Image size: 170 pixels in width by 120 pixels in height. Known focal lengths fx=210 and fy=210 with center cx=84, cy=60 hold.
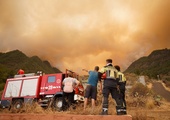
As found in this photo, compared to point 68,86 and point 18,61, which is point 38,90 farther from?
point 18,61

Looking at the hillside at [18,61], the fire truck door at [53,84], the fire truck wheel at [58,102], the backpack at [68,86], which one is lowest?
the fire truck wheel at [58,102]

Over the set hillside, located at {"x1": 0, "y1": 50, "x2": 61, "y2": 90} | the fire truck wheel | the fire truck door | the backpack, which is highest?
hillside, located at {"x1": 0, "y1": 50, "x2": 61, "y2": 90}

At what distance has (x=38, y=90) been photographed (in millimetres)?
15070

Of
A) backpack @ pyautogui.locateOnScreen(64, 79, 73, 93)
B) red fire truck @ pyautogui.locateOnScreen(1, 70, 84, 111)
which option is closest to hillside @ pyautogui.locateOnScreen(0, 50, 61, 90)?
red fire truck @ pyautogui.locateOnScreen(1, 70, 84, 111)

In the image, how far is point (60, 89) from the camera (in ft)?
44.6

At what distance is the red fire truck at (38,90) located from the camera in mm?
13036

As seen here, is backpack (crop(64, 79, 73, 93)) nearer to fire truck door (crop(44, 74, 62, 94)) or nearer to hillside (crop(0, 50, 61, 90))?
fire truck door (crop(44, 74, 62, 94))

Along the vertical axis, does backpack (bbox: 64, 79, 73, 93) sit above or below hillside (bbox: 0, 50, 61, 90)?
below

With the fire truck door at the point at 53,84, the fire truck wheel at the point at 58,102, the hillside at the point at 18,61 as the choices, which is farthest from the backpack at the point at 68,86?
the hillside at the point at 18,61

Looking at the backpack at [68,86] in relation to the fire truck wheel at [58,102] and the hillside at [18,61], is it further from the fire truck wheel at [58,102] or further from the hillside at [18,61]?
the hillside at [18,61]

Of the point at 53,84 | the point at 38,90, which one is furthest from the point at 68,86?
the point at 38,90

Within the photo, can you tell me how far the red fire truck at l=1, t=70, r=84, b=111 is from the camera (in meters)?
13.0

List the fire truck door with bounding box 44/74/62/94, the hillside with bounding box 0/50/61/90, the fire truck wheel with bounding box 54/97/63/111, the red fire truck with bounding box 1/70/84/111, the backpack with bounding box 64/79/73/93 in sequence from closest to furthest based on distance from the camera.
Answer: the backpack with bounding box 64/79/73/93 → the fire truck wheel with bounding box 54/97/63/111 → the red fire truck with bounding box 1/70/84/111 → the fire truck door with bounding box 44/74/62/94 → the hillside with bounding box 0/50/61/90

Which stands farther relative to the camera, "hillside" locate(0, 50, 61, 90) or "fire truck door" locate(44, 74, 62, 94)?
"hillside" locate(0, 50, 61, 90)
